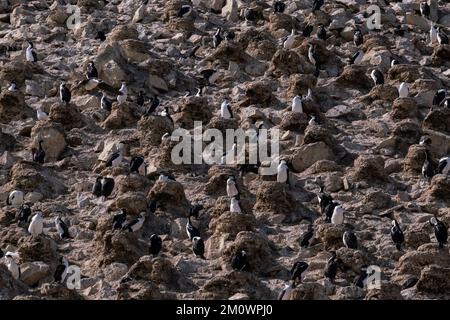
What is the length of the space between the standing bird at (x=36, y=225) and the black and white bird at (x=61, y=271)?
57.3 inches

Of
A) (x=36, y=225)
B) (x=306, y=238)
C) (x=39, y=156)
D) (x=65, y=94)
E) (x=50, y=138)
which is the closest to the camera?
(x=306, y=238)

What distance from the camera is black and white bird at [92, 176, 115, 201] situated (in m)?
34.2

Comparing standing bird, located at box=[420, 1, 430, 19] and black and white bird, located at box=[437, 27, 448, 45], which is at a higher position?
standing bird, located at box=[420, 1, 430, 19]

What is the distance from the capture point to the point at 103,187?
34.2 metres

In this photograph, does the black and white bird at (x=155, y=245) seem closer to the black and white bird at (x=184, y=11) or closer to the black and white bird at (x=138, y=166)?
the black and white bird at (x=138, y=166)

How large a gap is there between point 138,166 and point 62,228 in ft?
11.4

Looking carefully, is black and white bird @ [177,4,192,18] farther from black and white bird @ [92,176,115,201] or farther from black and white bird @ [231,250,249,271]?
black and white bird @ [231,250,249,271]

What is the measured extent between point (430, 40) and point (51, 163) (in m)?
14.3

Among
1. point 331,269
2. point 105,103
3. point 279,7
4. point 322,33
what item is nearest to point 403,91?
point 322,33

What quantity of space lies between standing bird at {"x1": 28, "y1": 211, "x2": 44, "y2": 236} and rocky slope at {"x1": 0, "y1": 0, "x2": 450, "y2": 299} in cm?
35

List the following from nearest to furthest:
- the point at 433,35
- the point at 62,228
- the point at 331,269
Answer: the point at 331,269 → the point at 62,228 → the point at 433,35

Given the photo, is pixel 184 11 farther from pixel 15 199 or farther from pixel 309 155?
pixel 15 199

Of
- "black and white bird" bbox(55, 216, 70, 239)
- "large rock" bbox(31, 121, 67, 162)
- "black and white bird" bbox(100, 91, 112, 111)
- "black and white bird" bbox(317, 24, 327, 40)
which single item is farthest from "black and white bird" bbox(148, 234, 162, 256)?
"black and white bird" bbox(317, 24, 327, 40)

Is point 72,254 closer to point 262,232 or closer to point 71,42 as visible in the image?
point 262,232
